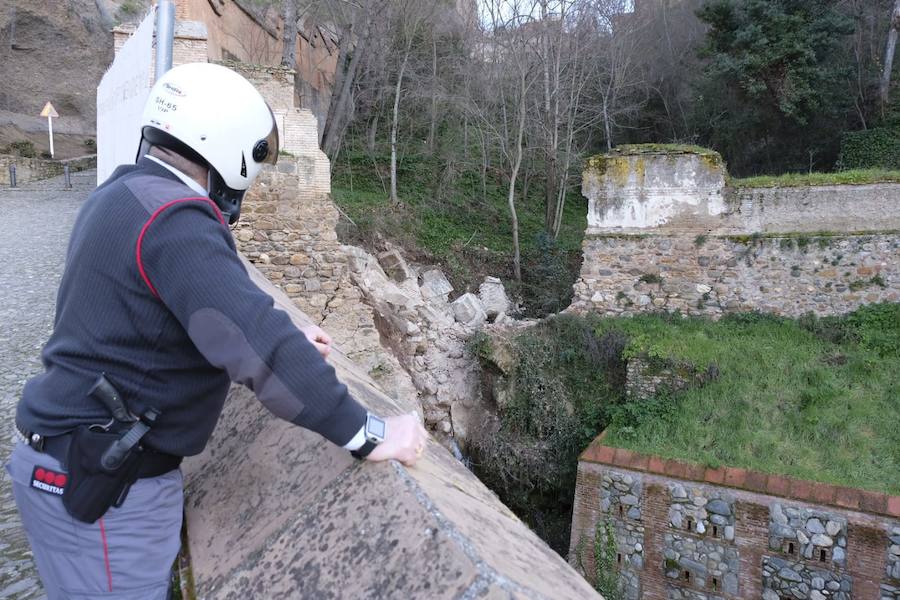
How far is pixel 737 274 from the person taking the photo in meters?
11.4

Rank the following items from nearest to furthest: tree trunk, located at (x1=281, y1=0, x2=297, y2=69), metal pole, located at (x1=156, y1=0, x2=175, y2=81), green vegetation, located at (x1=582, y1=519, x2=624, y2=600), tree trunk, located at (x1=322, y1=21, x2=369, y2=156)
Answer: metal pole, located at (x1=156, y1=0, x2=175, y2=81) → green vegetation, located at (x1=582, y1=519, x2=624, y2=600) → tree trunk, located at (x1=281, y1=0, x2=297, y2=69) → tree trunk, located at (x1=322, y1=21, x2=369, y2=156)

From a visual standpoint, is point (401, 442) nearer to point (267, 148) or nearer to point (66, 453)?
point (66, 453)

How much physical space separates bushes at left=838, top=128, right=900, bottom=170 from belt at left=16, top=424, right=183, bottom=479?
18.2 m

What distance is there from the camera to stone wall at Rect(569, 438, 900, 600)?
23.4 ft

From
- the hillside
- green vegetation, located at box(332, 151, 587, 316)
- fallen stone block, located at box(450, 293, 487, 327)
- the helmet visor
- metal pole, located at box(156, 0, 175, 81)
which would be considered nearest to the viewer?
the helmet visor

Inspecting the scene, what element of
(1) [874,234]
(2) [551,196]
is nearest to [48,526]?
(1) [874,234]

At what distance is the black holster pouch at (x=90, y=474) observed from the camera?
1.42m

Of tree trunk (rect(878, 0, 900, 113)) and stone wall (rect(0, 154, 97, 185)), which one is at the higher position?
tree trunk (rect(878, 0, 900, 113))

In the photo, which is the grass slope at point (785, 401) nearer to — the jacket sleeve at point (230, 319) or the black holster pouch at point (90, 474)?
the jacket sleeve at point (230, 319)

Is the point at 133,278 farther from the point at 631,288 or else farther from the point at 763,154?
the point at 763,154

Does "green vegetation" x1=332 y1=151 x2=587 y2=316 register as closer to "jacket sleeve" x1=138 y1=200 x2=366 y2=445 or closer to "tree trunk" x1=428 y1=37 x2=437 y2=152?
"tree trunk" x1=428 y1=37 x2=437 y2=152

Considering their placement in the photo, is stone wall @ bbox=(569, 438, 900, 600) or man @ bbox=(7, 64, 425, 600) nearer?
man @ bbox=(7, 64, 425, 600)

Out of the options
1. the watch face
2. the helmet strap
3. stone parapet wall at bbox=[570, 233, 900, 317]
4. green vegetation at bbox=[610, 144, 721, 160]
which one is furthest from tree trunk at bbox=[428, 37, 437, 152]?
the watch face

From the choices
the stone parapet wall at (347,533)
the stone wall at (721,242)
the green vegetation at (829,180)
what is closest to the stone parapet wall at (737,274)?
the stone wall at (721,242)
